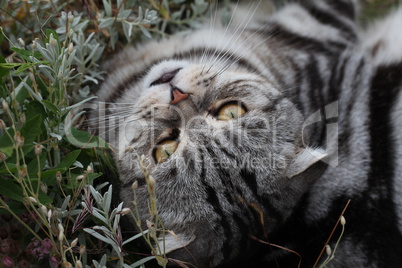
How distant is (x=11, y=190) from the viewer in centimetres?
182

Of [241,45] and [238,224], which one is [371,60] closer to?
[241,45]

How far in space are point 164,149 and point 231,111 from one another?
37cm

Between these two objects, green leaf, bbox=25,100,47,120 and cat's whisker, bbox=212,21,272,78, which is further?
cat's whisker, bbox=212,21,272,78

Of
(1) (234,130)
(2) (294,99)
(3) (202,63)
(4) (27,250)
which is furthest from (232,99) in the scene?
(4) (27,250)

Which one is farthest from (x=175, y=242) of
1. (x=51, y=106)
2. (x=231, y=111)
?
(x=51, y=106)

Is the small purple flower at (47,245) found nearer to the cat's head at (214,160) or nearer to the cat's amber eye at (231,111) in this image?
the cat's head at (214,160)

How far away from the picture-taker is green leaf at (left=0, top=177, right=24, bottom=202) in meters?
1.81

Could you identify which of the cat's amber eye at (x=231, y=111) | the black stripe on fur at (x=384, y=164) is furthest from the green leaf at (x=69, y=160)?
the black stripe on fur at (x=384, y=164)

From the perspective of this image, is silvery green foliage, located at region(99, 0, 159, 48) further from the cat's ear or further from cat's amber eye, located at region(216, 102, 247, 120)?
the cat's ear

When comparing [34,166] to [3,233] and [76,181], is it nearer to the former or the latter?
[76,181]

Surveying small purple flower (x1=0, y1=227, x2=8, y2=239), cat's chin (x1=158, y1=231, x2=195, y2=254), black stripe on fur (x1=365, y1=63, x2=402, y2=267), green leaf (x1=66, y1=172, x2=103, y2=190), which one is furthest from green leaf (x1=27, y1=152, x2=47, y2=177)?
black stripe on fur (x1=365, y1=63, x2=402, y2=267)

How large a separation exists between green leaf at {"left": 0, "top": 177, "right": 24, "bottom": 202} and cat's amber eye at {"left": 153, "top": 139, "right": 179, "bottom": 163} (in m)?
0.60

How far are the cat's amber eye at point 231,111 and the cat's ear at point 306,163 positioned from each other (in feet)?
1.11

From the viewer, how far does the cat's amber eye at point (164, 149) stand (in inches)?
81.7
